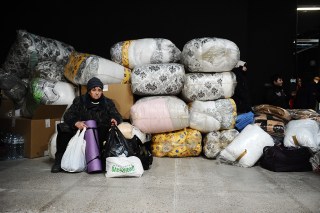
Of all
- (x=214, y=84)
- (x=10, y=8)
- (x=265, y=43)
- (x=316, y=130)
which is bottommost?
(x=316, y=130)

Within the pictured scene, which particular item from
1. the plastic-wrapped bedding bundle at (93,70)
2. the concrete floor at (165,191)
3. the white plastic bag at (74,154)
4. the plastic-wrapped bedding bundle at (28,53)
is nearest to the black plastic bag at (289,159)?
the concrete floor at (165,191)

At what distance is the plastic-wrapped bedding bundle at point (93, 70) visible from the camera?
3.74m

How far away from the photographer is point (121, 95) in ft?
12.9

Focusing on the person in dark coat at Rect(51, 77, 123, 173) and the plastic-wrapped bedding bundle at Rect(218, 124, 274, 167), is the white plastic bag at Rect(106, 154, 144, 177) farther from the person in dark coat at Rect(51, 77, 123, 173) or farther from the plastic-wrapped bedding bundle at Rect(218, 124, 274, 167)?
the plastic-wrapped bedding bundle at Rect(218, 124, 274, 167)

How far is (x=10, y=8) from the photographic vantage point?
5031 mm

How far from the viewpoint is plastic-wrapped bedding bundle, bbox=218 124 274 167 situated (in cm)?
334

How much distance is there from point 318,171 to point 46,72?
3.37m

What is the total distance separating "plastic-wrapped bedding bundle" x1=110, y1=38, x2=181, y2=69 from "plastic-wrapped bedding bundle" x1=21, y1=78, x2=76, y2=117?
76 centimetres

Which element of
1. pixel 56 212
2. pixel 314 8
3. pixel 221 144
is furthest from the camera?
pixel 314 8

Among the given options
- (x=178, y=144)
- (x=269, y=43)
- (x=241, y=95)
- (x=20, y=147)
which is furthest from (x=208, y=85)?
(x=20, y=147)

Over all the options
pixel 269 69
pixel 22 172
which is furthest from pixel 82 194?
pixel 269 69

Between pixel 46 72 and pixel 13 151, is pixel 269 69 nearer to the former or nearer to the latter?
pixel 46 72

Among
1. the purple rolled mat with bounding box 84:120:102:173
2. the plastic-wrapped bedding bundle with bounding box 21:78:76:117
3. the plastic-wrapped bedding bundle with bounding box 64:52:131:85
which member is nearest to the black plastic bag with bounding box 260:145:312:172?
the purple rolled mat with bounding box 84:120:102:173

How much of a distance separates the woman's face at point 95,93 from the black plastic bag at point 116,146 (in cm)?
51
